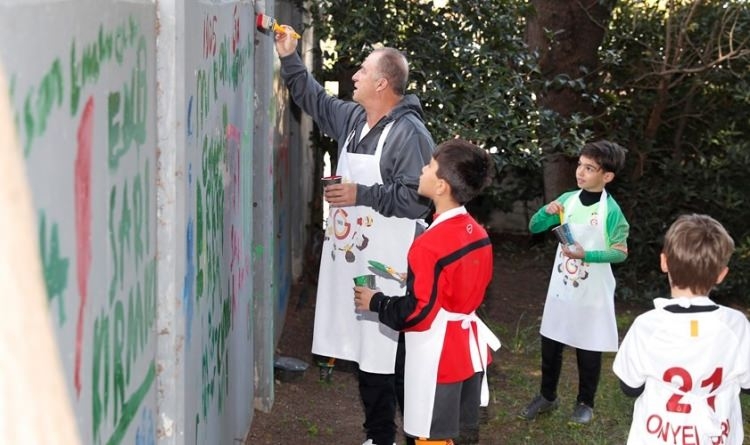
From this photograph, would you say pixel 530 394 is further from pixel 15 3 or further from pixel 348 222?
pixel 15 3

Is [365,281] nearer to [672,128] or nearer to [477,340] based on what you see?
[477,340]

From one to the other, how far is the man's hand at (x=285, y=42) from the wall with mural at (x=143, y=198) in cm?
18

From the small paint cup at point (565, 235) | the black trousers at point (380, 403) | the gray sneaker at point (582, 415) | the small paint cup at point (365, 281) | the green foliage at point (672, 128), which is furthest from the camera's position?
the green foliage at point (672, 128)

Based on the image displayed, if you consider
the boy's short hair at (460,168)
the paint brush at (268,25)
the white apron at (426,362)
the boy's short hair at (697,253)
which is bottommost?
the white apron at (426,362)

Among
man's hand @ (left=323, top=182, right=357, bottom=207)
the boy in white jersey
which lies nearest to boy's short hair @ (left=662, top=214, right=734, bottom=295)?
the boy in white jersey

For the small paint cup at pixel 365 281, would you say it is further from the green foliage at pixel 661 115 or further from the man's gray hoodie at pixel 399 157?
the green foliage at pixel 661 115

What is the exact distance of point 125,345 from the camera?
3.00m

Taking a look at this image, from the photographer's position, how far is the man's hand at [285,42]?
572 centimetres

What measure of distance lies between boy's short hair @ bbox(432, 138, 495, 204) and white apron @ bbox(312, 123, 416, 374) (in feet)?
2.61

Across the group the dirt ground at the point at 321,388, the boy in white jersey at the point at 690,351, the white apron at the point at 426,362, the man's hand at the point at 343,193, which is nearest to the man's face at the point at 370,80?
the man's hand at the point at 343,193

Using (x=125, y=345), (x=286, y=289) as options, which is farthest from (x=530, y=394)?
(x=125, y=345)

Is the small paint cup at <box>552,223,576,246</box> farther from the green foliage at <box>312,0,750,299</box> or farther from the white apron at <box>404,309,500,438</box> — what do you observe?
the green foliage at <box>312,0,750,299</box>

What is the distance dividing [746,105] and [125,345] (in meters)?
8.46

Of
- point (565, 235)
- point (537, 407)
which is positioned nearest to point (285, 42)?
point (565, 235)
